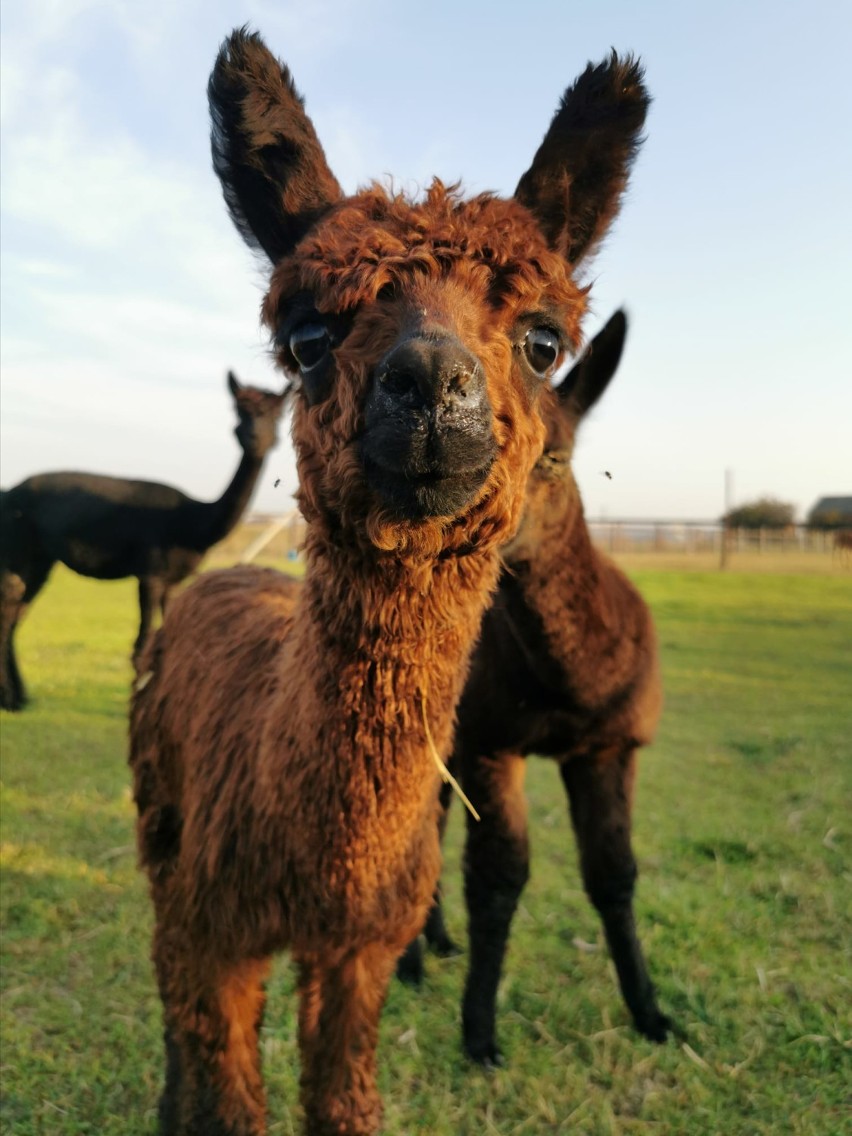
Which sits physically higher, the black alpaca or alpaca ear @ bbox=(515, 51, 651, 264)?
alpaca ear @ bbox=(515, 51, 651, 264)

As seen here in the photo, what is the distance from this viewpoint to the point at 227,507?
5324 mm

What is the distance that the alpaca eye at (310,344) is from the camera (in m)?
1.65

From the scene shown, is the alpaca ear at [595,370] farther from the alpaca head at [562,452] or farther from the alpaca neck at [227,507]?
the alpaca neck at [227,507]

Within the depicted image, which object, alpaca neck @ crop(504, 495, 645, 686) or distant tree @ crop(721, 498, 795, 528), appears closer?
alpaca neck @ crop(504, 495, 645, 686)

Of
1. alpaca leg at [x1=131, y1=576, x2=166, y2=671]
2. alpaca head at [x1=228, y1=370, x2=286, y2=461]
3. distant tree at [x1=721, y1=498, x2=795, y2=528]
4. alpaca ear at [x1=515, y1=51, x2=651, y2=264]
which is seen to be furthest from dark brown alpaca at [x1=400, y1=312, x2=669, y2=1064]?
distant tree at [x1=721, y1=498, x2=795, y2=528]

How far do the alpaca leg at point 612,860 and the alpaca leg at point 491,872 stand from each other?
0.90ft

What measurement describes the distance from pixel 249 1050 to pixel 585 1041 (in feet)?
4.53

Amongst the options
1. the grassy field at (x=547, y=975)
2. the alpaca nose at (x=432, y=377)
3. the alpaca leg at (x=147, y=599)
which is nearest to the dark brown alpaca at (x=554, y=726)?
the grassy field at (x=547, y=975)

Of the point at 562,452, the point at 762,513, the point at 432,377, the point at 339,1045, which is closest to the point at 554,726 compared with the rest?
the point at 562,452

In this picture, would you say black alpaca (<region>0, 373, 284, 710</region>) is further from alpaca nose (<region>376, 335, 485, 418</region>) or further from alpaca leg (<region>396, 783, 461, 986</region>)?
alpaca nose (<region>376, 335, 485, 418</region>)

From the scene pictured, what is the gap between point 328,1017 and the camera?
2145 mm

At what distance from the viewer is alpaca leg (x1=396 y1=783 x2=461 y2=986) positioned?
10.7ft

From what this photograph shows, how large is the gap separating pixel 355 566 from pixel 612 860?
200 cm

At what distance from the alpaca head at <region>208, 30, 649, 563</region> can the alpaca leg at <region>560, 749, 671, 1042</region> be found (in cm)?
177
